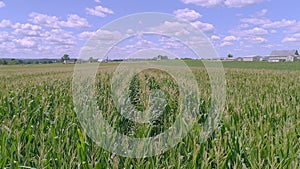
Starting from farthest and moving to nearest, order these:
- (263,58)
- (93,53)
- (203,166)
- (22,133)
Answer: (263,58) < (93,53) < (22,133) < (203,166)

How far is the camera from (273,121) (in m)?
3.89

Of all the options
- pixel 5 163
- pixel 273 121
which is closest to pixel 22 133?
pixel 5 163

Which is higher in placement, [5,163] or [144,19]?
[144,19]

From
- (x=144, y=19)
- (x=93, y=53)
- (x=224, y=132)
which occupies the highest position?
(x=144, y=19)

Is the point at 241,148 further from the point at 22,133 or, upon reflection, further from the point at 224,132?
the point at 22,133

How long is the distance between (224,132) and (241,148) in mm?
659

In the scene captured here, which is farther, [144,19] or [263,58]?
[263,58]

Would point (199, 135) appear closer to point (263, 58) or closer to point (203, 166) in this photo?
point (203, 166)

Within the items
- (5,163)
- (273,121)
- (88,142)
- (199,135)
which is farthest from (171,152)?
(273,121)

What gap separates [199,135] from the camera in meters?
2.93

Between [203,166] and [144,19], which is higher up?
[144,19]

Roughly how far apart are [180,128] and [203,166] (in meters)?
0.97

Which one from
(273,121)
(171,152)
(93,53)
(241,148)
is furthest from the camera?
(93,53)

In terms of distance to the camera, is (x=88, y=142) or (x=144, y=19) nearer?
(x=88, y=142)
